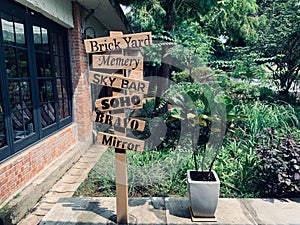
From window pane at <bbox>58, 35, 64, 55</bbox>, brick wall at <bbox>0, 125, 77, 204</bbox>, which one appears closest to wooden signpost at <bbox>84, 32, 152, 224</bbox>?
brick wall at <bbox>0, 125, 77, 204</bbox>

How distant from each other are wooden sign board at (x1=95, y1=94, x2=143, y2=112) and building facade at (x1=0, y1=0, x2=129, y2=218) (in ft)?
3.93

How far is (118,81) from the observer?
6.49 feet

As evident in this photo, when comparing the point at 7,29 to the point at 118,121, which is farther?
the point at 7,29

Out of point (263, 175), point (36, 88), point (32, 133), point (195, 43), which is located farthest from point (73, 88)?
point (263, 175)

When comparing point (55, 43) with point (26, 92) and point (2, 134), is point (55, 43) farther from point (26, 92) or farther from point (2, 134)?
point (2, 134)

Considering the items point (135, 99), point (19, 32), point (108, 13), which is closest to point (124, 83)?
point (135, 99)

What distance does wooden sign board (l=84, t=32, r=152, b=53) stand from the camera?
194 centimetres

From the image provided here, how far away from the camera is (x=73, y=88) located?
4.25 meters

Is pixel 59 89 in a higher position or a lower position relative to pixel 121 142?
higher

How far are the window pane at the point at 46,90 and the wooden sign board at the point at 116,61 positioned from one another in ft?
5.70

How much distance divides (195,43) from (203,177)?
274 centimetres

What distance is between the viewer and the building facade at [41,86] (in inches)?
98.0

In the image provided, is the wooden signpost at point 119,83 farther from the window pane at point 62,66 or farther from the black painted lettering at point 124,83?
the window pane at point 62,66

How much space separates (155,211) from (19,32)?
2.62m
